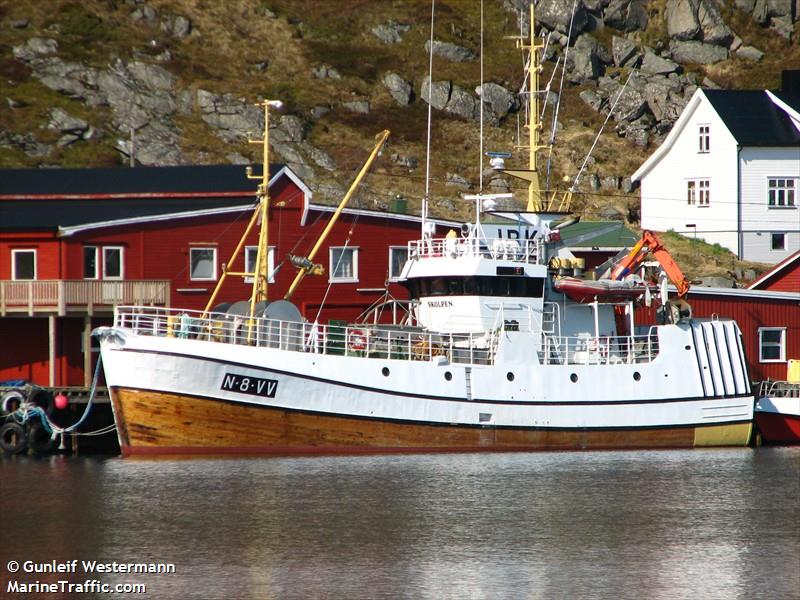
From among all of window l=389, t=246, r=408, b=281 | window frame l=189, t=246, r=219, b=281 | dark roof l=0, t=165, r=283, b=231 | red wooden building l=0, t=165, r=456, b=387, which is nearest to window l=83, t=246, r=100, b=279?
red wooden building l=0, t=165, r=456, b=387

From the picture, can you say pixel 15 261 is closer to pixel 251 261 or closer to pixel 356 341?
pixel 251 261

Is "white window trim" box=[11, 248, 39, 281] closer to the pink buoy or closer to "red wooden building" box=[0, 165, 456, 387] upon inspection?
"red wooden building" box=[0, 165, 456, 387]

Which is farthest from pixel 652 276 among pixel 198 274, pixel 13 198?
pixel 13 198

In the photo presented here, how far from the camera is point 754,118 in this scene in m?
60.1

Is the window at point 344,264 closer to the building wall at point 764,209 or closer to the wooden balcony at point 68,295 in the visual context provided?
the wooden balcony at point 68,295

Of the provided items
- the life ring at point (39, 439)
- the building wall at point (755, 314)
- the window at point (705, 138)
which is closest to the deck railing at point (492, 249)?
the building wall at point (755, 314)

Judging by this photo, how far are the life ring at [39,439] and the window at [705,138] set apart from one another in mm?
34885

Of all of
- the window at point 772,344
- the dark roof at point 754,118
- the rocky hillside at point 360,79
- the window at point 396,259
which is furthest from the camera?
the rocky hillside at point 360,79

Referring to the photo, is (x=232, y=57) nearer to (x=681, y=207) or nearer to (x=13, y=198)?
(x=681, y=207)

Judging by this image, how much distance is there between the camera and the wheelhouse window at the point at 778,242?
191 ft

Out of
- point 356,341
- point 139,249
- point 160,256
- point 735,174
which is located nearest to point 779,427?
point 356,341

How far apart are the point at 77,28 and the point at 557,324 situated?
4316 centimetres

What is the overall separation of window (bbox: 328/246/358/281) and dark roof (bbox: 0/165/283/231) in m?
3.29

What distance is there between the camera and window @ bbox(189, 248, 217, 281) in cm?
4256
